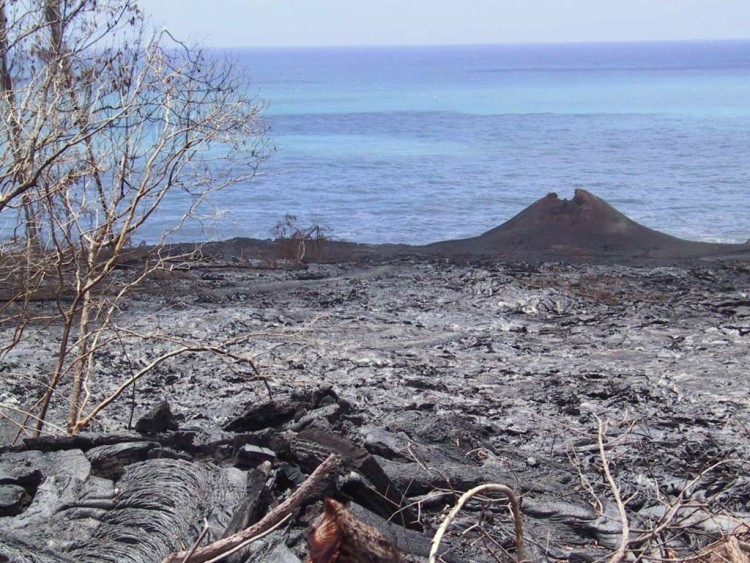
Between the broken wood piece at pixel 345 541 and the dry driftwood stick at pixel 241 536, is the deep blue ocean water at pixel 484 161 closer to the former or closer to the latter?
the dry driftwood stick at pixel 241 536

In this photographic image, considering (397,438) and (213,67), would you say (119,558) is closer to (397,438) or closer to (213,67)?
(397,438)

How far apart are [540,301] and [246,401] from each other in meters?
6.68

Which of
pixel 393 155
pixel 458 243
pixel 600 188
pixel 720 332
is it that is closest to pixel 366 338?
pixel 720 332

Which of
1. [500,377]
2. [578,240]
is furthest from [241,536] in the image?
[578,240]

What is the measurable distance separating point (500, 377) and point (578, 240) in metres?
12.4

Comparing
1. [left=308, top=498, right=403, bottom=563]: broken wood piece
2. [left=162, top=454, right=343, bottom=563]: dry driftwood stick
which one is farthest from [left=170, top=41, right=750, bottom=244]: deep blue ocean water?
[left=308, top=498, right=403, bottom=563]: broken wood piece

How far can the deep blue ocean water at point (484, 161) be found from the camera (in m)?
34.6

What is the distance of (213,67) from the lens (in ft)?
26.9

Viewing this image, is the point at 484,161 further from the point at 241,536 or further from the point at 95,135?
the point at 241,536

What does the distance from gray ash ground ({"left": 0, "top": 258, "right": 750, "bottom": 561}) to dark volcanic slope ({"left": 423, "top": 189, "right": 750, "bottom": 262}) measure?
2920mm

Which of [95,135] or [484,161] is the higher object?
[95,135]

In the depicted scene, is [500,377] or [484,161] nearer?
[500,377]

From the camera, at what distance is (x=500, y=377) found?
11.1 meters

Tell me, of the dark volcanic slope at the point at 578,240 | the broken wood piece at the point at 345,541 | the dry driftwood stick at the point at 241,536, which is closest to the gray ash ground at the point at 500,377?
the dry driftwood stick at the point at 241,536
